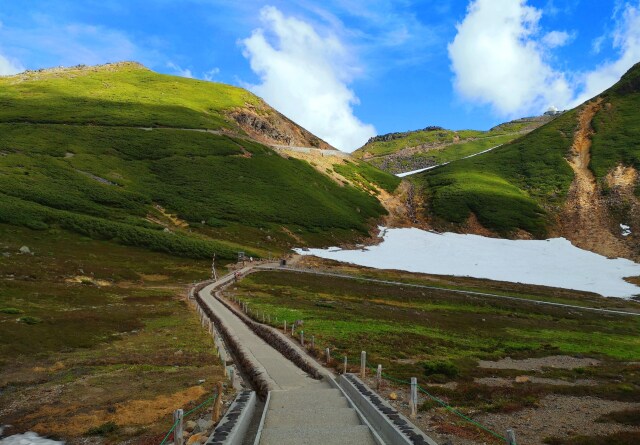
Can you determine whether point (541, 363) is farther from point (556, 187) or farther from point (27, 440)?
point (556, 187)

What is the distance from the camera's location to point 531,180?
172250mm

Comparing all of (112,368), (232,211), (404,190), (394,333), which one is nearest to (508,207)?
(404,190)

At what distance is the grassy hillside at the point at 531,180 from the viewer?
141 m

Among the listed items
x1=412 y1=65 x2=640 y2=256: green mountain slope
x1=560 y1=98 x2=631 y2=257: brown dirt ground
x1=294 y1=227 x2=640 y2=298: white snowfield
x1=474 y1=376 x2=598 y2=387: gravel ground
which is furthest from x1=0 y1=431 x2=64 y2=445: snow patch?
x1=412 y1=65 x2=640 y2=256: green mountain slope

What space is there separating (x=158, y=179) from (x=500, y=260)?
96.1 m

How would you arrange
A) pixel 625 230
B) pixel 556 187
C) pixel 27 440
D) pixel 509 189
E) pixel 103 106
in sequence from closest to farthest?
pixel 27 440
pixel 625 230
pixel 556 187
pixel 509 189
pixel 103 106

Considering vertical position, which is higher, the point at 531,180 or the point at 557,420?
the point at 531,180

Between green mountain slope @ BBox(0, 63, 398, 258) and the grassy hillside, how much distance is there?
99.3 feet

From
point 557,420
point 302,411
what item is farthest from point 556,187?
point 302,411

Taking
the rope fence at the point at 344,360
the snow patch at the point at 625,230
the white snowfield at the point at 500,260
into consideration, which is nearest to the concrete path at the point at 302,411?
the rope fence at the point at 344,360

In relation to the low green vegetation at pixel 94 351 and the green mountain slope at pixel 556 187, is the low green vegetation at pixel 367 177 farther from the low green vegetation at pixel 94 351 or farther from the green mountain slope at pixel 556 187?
the low green vegetation at pixel 94 351

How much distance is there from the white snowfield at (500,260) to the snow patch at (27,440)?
83.0m

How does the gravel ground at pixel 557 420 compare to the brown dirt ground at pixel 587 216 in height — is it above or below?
below

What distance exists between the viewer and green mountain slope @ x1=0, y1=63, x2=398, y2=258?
8519cm
